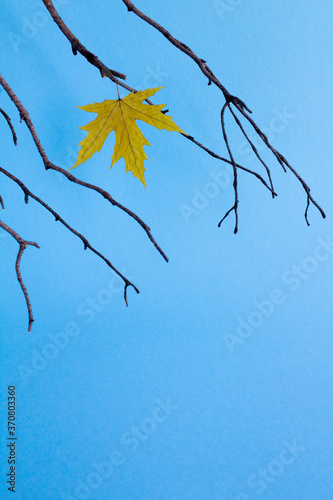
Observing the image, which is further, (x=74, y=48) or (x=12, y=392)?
(x=12, y=392)

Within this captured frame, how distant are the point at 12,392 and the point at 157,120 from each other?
1.02 m

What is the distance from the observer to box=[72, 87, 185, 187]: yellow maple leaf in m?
0.21

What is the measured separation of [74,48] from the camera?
0.17 m

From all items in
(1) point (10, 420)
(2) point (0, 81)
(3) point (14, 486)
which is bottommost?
(3) point (14, 486)

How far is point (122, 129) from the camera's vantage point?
0.74 feet

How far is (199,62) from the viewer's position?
177mm

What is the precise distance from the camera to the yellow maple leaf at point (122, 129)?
0.21 meters

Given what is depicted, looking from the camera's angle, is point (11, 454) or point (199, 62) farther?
point (11, 454)

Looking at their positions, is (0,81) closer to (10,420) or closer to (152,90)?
(152,90)

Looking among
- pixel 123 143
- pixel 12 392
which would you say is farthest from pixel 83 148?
pixel 12 392

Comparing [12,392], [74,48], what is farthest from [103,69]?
[12,392]

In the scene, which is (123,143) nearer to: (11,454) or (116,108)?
(116,108)

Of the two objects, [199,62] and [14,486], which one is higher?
[199,62]

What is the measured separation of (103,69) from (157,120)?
5 centimetres
